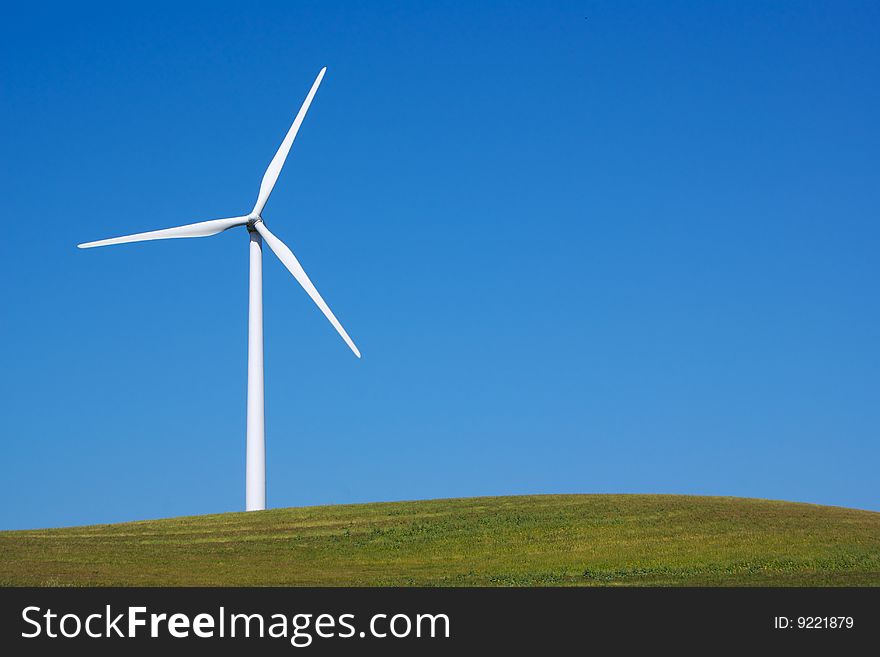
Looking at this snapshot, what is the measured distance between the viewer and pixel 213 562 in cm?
4238

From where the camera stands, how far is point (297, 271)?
59.5 meters

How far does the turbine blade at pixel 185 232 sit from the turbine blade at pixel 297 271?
1392 mm

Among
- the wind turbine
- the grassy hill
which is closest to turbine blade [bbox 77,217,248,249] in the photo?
the wind turbine

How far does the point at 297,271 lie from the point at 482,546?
19.6 metres

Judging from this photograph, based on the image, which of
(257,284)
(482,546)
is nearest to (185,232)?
(257,284)

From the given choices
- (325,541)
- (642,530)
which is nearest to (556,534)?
(642,530)

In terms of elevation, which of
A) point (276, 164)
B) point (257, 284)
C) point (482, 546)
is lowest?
point (482, 546)

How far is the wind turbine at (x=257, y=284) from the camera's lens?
188 feet

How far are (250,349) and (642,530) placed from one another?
22.1 meters

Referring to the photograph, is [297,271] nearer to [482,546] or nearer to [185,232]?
[185,232]

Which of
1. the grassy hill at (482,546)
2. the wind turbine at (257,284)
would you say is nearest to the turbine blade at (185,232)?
the wind turbine at (257,284)
